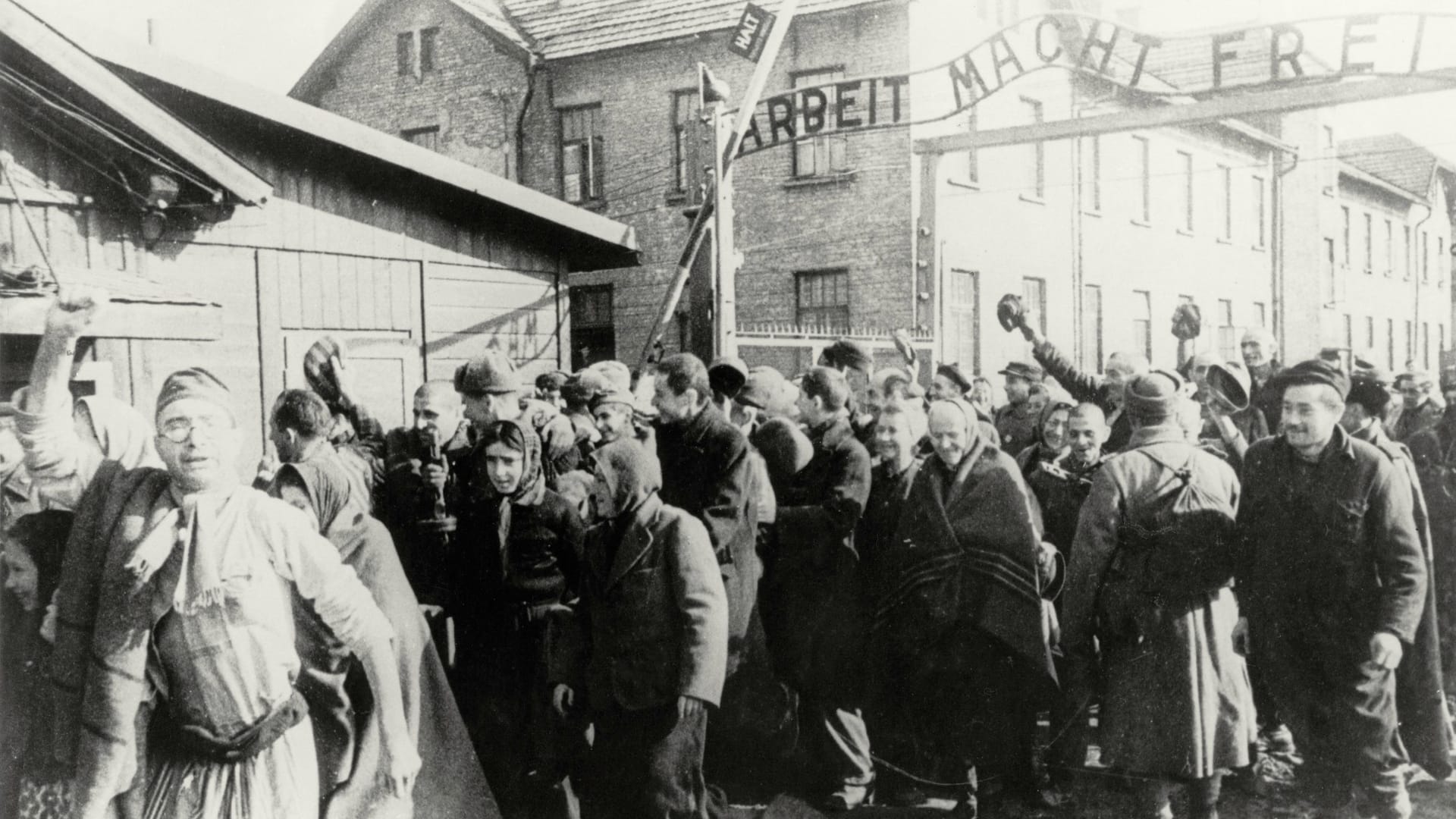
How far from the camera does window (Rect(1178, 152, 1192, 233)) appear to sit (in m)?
25.7

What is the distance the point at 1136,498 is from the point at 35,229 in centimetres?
621

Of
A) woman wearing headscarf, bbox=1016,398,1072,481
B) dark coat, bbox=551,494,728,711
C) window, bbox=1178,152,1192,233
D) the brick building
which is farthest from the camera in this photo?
window, bbox=1178,152,1192,233

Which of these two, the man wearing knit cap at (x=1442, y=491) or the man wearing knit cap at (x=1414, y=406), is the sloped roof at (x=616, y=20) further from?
the man wearing knit cap at (x=1442, y=491)

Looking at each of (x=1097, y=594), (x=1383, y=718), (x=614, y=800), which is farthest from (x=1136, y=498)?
(x=614, y=800)

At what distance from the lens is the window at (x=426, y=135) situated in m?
22.0

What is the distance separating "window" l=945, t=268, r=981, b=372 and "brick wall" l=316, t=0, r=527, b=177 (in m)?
8.01

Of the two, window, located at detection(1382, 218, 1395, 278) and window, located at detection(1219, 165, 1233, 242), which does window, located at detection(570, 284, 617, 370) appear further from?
window, located at detection(1382, 218, 1395, 278)

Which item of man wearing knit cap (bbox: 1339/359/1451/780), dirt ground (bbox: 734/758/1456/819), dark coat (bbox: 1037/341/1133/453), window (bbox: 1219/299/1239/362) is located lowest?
dirt ground (bbox: 734/758/1456/819)

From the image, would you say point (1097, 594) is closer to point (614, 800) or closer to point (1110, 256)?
point (614, 800)

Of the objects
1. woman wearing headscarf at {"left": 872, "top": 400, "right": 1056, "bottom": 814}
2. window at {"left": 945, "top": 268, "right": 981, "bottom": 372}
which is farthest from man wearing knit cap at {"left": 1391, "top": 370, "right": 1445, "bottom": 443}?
window at {"left": 945, "top": 268, "right": 981, "bottom": 372}

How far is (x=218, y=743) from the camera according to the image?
11.0ft

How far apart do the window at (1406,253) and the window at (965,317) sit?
993 inches

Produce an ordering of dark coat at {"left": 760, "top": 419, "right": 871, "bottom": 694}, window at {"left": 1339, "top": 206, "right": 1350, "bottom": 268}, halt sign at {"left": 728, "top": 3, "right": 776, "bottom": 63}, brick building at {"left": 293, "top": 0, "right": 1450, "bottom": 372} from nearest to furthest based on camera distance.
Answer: dark coat at {"left": 760, "top": 419, "right": 871, "bottom": 694} < halt sign at {"left": 728, "top": 3, "right": 776, "bottom": 63} < brick building at {"left": 293, "top": 0, "right": 1450, "bottom": 372} < window at {"left": 1339, "top": 206, "right": 1350, "bottom": 268}

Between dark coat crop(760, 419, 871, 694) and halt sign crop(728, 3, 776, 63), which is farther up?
halt sign crop(728, 3, 776, 63)
